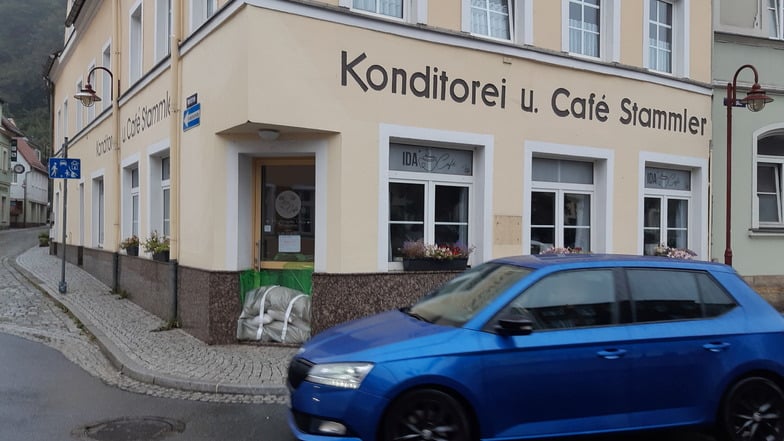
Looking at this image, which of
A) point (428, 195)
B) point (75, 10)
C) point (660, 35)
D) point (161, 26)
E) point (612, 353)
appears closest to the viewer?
point (612, 353)

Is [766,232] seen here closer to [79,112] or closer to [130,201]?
[130,201]

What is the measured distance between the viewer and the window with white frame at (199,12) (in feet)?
31.6

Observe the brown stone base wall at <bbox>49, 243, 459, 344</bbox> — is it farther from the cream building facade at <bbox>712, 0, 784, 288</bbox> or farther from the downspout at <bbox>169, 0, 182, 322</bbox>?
the cream building facade at <bbox>712, 0, 784, 288</bbox>

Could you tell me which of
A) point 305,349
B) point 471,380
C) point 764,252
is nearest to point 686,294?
point 471,380

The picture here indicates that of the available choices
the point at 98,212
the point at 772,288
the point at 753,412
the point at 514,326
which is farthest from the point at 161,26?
the point at 772,288

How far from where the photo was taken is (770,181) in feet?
43.8

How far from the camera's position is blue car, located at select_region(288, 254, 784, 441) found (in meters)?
4.38

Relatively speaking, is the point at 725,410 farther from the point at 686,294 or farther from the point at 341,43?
the point at 341,43

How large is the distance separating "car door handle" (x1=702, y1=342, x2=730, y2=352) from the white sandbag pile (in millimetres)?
5022

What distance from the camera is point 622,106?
36.4 feet

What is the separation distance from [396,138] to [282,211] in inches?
75.7

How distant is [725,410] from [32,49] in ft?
311

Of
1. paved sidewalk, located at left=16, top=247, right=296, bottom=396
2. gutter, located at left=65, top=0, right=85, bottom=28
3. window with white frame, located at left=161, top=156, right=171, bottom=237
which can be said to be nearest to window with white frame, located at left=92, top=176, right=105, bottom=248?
gutter, located at left=65, top=0, right=85, bottom=28

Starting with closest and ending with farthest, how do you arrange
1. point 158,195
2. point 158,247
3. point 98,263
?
1. point 158,247
2. point 158,195
3. point 98,263
